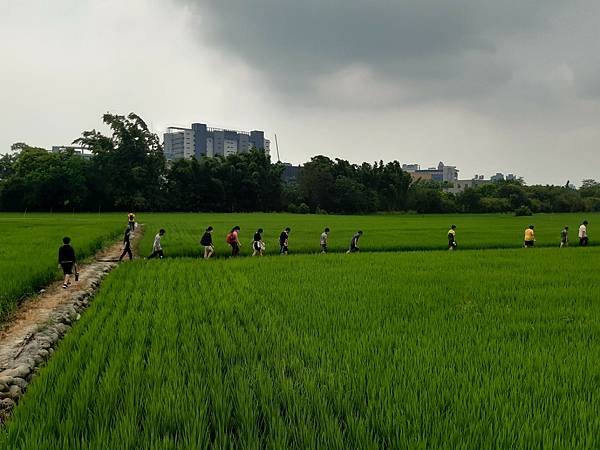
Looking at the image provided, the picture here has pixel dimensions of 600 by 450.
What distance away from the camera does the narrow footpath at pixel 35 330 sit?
Result: 4.38 m

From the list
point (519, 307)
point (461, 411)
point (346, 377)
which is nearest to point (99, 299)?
point (346, 377)

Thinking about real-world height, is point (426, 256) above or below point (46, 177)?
below

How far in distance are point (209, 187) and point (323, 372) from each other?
60427 millimetres

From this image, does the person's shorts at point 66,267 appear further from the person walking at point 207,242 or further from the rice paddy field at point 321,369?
the person walking at point 207,242

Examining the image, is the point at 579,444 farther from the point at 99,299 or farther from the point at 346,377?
the point at 99,299

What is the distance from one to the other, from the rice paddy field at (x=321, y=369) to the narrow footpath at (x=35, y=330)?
300 millimetres

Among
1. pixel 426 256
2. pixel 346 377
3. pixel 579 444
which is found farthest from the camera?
pixel 426 256

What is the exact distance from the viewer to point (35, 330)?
6312mm

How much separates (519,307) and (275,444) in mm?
5831

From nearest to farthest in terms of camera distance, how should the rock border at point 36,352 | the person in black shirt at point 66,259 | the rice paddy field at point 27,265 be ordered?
1. the rock border at point 36,352
2. the rice paddy field at point 27,265
3. the person in black shirt at point 66,259

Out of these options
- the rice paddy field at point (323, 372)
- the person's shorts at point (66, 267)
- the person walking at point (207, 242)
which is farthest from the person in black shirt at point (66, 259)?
the person walking at point (207, 242)

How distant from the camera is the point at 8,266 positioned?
985 centimetres

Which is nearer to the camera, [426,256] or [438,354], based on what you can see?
[438,354]

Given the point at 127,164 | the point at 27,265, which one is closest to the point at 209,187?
the point at 127,164
